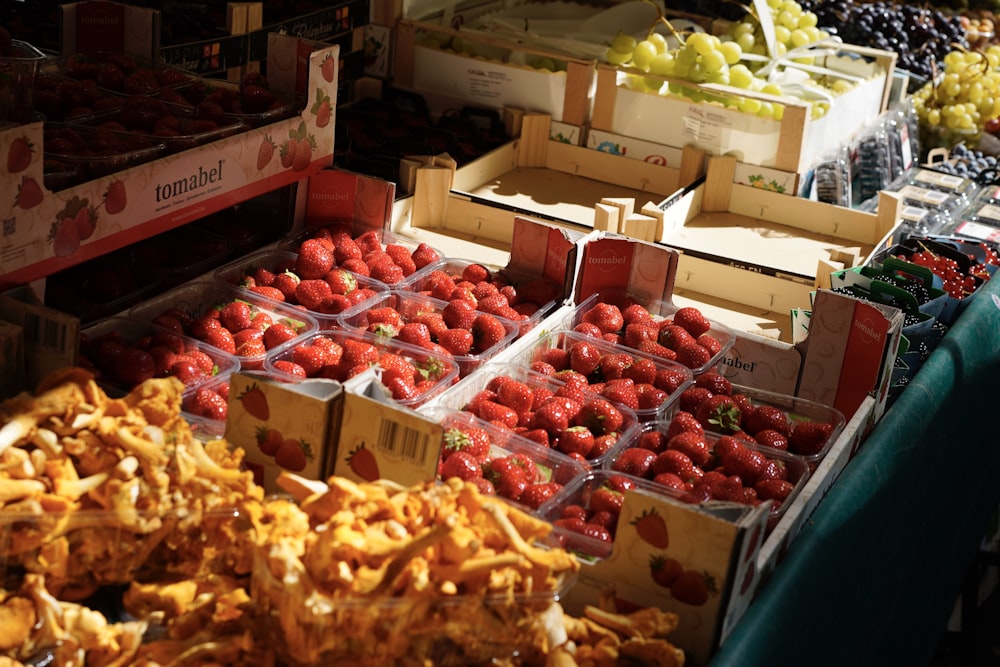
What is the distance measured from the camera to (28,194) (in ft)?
7.38

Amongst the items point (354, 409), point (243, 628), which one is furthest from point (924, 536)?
point (243, 628)

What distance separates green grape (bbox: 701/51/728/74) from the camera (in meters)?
4.38

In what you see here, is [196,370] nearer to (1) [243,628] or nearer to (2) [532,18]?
(1) [243,628]

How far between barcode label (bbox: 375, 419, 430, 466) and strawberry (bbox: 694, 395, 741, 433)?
89 cm

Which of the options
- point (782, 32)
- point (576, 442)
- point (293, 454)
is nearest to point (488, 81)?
point (782, 32)

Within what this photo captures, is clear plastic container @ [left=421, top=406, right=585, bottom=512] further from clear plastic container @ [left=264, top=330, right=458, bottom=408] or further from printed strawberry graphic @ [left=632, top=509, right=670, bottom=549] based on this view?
printed strawberry graphic @ [left=632, top=509, right=670, bottom=549]

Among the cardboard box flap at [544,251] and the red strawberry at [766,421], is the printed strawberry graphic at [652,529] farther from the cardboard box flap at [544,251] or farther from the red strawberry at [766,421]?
the cardboard box flap at [544,251]

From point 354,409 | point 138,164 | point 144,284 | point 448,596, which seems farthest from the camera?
point 144,284

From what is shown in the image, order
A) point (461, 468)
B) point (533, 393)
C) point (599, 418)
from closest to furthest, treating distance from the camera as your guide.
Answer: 1. point (461, 468)
2. point (599, 418)
3. point (533, 393)

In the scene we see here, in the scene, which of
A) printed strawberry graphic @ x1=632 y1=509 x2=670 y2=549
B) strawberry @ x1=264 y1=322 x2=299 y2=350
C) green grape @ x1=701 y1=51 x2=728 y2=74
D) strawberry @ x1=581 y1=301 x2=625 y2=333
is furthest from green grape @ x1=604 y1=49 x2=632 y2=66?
printed strawberry graphic @ x1=632 y1=509 x2=670 y2=549

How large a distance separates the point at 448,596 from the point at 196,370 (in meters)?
1.08

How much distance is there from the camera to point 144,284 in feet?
9.50

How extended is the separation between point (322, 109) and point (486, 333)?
81 centimetres

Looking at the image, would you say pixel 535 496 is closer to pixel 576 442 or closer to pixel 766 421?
pixel 576 442
